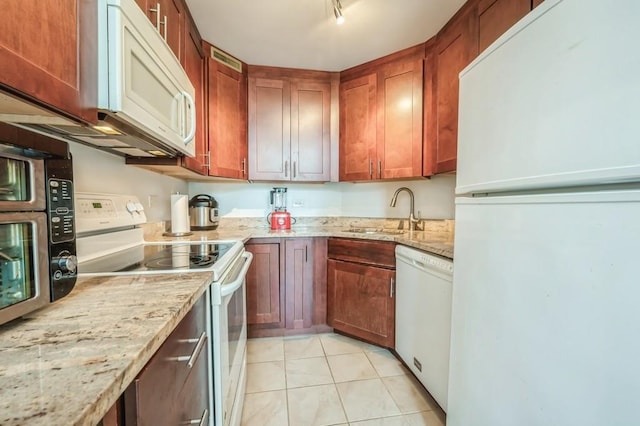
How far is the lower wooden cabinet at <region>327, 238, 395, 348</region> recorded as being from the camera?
6.16ft

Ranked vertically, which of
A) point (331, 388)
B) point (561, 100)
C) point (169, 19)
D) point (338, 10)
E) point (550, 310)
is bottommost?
point (331, 388)

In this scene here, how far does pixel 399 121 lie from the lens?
205cm

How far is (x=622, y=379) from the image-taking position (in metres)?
0.51

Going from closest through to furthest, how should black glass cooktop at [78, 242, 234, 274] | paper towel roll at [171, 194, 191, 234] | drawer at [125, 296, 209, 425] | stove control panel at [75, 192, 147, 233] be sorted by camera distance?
drawer at [125, 296, 209, 425]
black glass cooktop at [78, 242, 234, 274]
stove control panel at [75, 192, 147, 233]
paper towel roll at [171, 194, 191, 234]

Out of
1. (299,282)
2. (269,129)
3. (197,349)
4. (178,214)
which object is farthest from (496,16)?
(178,214)

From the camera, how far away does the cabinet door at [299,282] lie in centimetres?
213

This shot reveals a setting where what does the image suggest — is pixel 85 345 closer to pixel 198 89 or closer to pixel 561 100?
pixel 561 100

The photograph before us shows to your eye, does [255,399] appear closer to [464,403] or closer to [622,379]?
[464,403]

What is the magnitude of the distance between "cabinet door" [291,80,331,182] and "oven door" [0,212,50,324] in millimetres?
1861

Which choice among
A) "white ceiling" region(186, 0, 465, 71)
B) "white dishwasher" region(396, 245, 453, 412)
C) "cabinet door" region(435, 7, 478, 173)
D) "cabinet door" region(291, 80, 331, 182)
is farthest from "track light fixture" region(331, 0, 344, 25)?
"white dishwasher" region(396, 245, 453, 412)

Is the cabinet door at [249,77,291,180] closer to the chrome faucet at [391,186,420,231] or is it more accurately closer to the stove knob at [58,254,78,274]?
the chrome faucet at [391,186,420,231]

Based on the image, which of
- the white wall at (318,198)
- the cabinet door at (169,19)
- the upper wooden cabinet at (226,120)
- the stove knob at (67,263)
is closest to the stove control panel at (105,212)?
the stove knob at (67,263)

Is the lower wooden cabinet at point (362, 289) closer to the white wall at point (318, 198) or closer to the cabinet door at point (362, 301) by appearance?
the cabinet door at point (362, 301)

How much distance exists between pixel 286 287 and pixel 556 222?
181 centimetres
